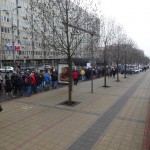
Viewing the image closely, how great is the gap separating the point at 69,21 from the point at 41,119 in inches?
226

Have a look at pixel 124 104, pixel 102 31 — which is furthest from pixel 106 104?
pixel 102 31

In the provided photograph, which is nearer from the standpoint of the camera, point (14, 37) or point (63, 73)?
point (63, 73)

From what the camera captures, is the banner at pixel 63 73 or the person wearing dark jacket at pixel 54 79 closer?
the banner at pixel 63 73

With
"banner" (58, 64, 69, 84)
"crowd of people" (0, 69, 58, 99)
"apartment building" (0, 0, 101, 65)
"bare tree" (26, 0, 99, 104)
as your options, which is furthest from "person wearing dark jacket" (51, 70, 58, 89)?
"apartment building" (0, 0, 101, 65)

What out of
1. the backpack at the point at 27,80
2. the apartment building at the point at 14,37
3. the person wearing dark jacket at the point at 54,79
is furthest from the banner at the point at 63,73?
the apartment building at the point at 14,37

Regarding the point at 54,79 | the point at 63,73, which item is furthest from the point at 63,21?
the point at 54,79

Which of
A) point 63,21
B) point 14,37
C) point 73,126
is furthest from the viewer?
point 14,37

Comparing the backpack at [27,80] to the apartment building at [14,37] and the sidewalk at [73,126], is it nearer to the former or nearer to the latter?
the sidewalk at [73,126]

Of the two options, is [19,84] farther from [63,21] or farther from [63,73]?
[63,21]

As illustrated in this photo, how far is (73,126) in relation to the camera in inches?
318

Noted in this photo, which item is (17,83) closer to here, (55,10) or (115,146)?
(55,10)

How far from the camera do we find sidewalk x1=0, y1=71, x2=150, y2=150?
6406mm

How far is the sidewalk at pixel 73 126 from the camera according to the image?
641cm

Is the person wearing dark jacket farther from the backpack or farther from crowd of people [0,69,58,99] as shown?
the backpack
